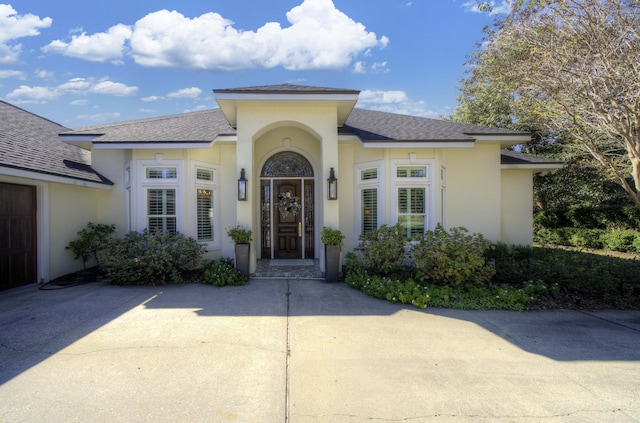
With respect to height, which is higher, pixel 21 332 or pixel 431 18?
pixel 431 18

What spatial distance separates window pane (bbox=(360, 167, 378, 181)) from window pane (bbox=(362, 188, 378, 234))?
318 millimetres

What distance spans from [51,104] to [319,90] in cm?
1315

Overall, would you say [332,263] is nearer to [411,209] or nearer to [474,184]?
[411,209]

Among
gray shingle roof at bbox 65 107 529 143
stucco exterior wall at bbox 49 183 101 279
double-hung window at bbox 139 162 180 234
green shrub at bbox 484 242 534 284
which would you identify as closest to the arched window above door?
gray shingle roof at bbox 65 107 529 143

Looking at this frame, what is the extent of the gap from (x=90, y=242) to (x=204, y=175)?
3200mm

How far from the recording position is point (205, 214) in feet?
27.3

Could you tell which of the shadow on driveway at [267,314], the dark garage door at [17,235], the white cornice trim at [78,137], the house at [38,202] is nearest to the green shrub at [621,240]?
the shadow on driveway at [267,314]

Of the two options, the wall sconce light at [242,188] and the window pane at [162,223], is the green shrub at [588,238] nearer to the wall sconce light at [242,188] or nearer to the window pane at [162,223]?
the wall sconce light at [242,188]

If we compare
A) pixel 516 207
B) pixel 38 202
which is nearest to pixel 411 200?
pixel 516 207

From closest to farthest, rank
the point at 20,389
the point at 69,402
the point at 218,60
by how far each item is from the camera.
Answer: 1. the point at 69,402
2. the point at 20,389
3. the point at 218,60

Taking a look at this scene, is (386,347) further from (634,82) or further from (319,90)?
(634,82)

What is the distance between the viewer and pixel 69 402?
276 cm

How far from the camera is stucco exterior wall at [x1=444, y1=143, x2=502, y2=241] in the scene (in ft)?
29.2

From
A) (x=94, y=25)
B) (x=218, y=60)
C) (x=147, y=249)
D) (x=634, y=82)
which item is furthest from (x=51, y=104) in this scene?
(x=634, y=82)
